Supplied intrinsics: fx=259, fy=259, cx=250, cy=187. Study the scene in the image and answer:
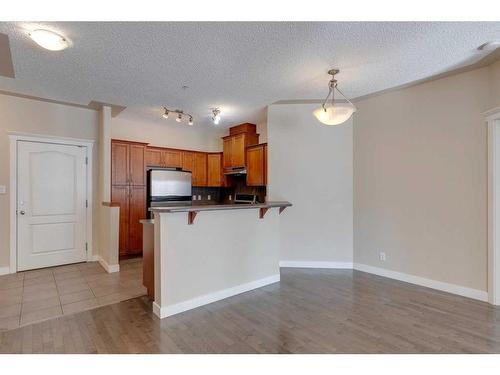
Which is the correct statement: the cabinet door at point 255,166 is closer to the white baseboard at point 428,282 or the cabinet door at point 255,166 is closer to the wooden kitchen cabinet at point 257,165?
the wooden kitchen cabinet at point 257,165

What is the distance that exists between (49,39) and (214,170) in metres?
4.13

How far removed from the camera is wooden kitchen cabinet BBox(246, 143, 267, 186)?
5.06 metres

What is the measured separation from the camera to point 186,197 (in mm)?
5480

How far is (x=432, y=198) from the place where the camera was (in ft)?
11.1

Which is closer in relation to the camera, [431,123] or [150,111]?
[431,123]

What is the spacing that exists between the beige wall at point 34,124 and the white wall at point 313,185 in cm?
318

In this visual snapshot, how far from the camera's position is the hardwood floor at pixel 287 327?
6.77 feet

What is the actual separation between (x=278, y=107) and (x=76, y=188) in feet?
12.1

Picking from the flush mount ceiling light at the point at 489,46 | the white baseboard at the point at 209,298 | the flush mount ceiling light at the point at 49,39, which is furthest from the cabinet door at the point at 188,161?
the flush mount ceiling light at the point at 489,46

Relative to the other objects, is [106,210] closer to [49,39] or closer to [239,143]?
[49,39]

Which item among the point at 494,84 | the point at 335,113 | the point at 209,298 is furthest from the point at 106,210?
the point at 494,84
